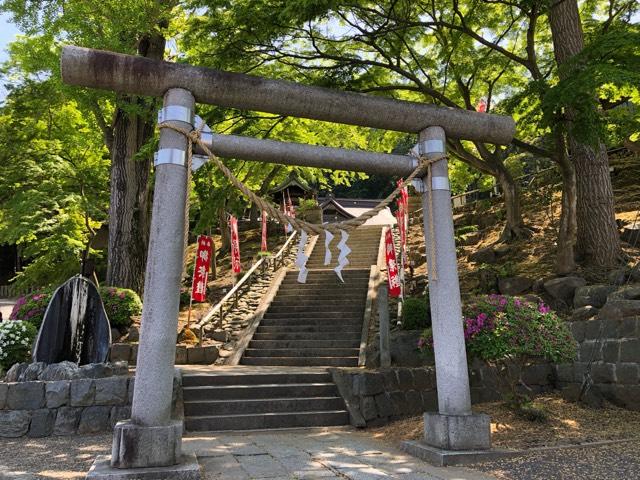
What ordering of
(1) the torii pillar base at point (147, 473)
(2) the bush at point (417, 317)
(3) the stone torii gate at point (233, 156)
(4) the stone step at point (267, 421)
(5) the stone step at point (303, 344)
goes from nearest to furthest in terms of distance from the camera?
(1) the torii pillar base at point (147, 473), (3) the stone torii gate at point (233, 156), (4) the stone step at point (267, 421), (2) the bush at point (417, 317), (5) the stone step at point (303, 344)

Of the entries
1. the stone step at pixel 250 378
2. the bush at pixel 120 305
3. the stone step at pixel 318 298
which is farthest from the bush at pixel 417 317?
the bush at pixel 120 305

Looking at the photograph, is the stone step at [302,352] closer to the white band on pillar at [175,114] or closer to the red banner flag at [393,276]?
the red banner flag at [393,276]

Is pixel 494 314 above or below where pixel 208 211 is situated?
below

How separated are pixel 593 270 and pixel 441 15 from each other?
22.6ft

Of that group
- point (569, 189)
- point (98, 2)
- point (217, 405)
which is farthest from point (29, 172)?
point (569, 189)

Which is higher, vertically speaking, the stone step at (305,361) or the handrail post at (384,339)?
the handrail post at (384,339)

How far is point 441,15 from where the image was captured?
11688mm

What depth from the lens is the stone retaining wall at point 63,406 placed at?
6.60 m

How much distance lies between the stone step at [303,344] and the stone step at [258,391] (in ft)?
10.4

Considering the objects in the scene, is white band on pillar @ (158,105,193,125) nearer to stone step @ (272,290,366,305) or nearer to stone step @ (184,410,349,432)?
stone step @ (184,410,349,432)

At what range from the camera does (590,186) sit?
10453 millimetres

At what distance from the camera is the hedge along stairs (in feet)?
24.7

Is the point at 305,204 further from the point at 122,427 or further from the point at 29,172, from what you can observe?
the point at 122,427

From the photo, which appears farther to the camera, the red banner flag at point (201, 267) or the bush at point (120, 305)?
the red banner flag at point (201, 267)
